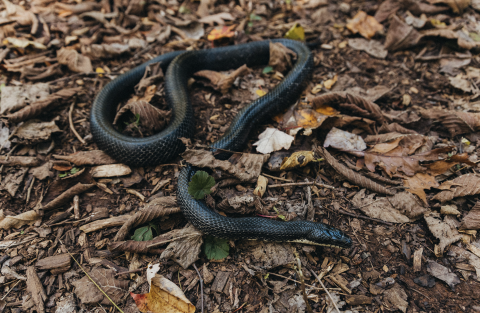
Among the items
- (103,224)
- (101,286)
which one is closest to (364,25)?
(103,224)

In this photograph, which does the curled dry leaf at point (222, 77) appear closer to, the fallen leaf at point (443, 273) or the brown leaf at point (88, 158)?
the brown leaf at point (88, 158)

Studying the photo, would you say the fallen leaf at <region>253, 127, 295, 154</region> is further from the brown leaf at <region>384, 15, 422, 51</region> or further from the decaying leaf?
the brown leaf at <region>384, 15, 422, 51</region>

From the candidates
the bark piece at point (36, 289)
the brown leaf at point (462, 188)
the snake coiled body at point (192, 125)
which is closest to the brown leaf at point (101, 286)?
the bark piece at point (36, 289)

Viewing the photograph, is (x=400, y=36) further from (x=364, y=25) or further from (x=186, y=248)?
(x=186, y=248)

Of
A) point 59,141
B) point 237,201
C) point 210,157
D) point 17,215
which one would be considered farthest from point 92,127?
point 237,201

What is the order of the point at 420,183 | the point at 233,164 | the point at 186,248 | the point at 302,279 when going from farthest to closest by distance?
1. the point at 233,164
2. the point at 420,183
3. the point at 186,248
4. the point at 302,279

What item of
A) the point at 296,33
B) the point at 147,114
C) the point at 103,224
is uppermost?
the point at 296,33
